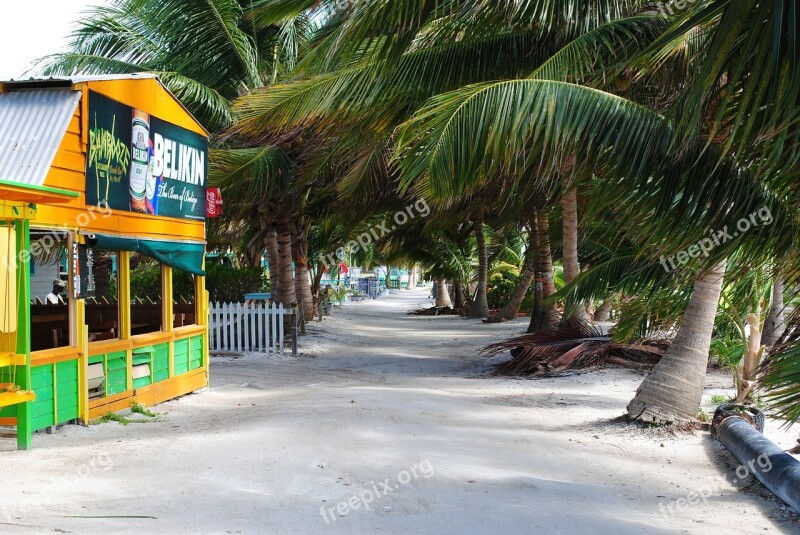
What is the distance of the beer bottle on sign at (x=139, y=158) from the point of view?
939cm

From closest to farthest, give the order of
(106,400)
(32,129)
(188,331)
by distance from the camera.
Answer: (32,129) < (106,400) < (188,331)

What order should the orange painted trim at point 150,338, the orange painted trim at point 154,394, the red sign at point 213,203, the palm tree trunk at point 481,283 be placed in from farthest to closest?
the palm tree trunk at point 481,283
the red sign at point 213,203
the orange painted trim at point 150,338
the orange painted trim at point 154,394

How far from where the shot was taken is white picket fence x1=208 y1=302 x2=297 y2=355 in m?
16.9

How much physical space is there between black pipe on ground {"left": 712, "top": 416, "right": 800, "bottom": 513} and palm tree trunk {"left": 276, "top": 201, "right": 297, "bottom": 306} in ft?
43.5

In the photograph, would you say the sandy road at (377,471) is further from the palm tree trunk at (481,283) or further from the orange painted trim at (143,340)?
the palm tree trunk at (481,283)

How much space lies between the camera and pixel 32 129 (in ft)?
25.3

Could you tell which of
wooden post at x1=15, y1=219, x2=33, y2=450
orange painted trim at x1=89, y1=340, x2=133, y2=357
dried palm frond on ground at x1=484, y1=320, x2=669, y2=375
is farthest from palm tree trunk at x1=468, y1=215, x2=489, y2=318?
wooden post at x1=15, y1=219, x2=33, y2=450

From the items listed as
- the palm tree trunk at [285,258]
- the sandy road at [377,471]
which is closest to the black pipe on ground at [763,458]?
the sandy road at [377,471]

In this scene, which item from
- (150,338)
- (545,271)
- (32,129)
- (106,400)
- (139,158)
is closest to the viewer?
(32,129)

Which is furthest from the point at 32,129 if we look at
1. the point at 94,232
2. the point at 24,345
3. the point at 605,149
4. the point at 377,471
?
the point at 605,149

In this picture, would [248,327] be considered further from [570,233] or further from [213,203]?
[570,233]

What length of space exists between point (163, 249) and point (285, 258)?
9.77m

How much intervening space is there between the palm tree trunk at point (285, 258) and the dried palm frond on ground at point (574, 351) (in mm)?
6855

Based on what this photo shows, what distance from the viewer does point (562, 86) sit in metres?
6.95
